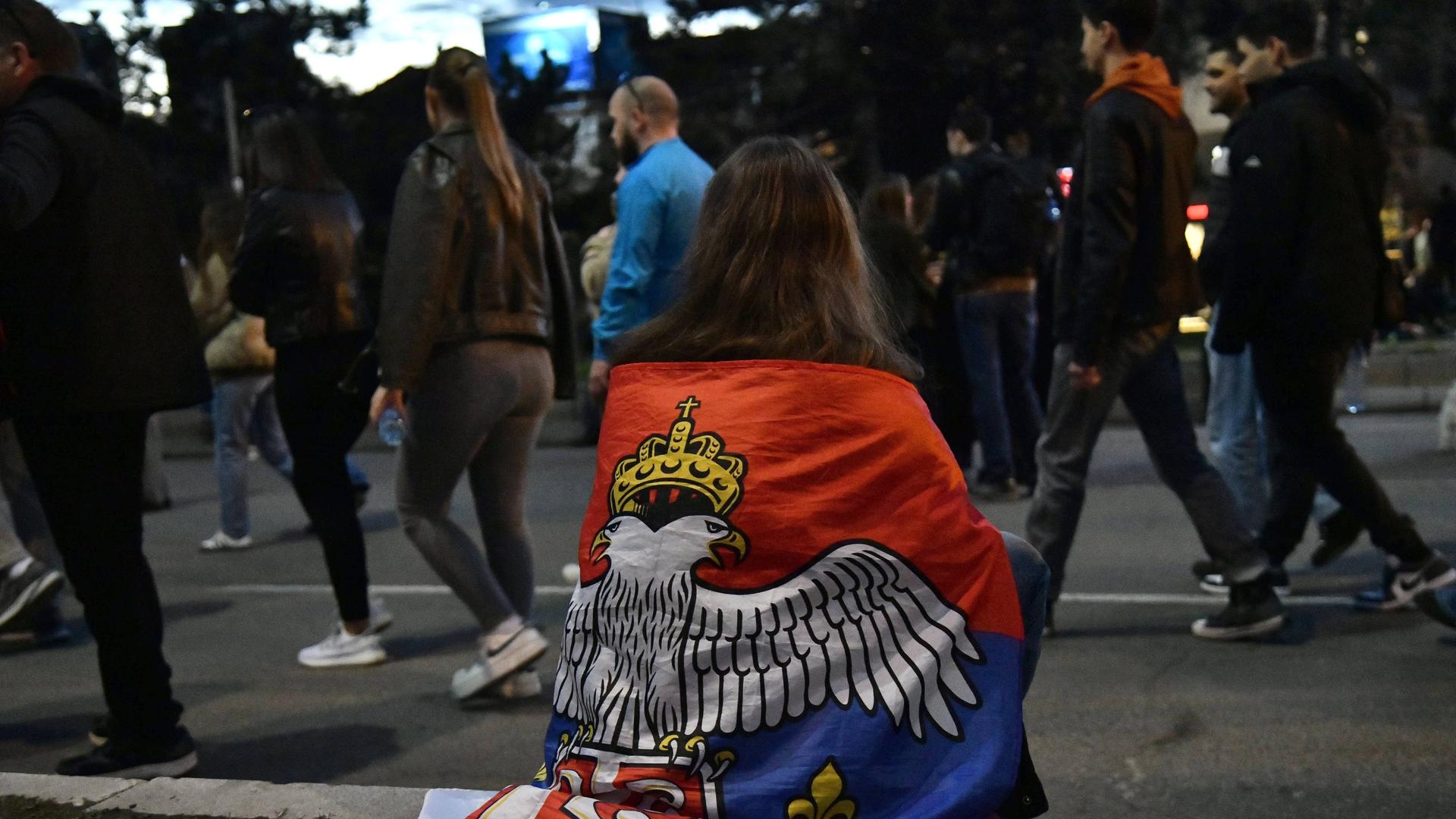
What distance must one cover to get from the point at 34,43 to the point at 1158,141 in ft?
10.4

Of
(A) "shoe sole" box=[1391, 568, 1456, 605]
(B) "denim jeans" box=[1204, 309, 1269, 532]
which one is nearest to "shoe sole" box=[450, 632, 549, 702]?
(A) "shoe sole" box=[1391, 568, 1456, 605]

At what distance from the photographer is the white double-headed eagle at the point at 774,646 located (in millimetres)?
2361

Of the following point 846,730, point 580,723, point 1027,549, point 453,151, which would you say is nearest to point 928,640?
point 846,730

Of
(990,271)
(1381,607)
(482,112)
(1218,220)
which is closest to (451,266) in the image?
(482,112)

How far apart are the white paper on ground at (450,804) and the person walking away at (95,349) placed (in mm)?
1685

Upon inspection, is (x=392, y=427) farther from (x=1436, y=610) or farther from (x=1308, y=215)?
(x=1436, y=610)

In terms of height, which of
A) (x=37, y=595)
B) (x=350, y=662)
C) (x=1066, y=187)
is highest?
→ (x=1066, y=187)

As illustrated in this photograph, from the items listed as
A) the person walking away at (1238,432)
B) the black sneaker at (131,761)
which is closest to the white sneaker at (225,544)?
the black sneaker at (131,761)

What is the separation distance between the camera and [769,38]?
27.5 meters

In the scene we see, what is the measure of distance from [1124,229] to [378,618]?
284 centimetres

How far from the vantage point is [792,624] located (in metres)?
2.39

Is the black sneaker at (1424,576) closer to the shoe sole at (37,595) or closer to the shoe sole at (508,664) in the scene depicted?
the shoe sole at (508,664)

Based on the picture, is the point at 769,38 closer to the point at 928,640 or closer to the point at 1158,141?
the point at 1158,141

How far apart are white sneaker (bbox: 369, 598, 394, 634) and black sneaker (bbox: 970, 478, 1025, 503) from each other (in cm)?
370
